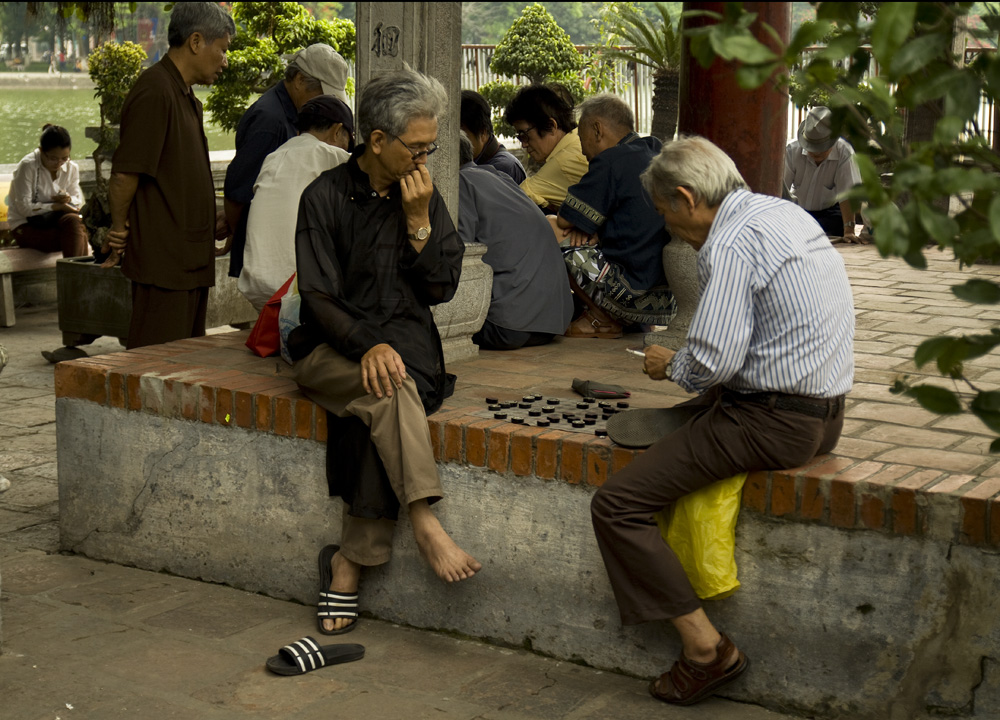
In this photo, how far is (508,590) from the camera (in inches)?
149

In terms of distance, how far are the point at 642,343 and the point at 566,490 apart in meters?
1.88

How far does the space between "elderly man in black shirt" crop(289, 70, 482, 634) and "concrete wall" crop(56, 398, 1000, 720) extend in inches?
5.7

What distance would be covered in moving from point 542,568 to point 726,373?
2.98ft

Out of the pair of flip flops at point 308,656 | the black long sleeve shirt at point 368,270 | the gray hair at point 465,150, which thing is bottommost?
the pair of flip flops at point 308,656

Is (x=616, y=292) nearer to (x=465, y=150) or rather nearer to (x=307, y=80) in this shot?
(x=465, y=150)

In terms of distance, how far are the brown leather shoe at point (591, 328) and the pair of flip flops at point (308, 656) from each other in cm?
221

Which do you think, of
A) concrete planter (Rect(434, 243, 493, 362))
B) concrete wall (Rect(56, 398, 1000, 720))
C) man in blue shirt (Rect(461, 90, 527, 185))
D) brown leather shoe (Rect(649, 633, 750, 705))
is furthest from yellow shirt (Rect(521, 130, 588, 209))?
brown leather shoe (Rect(649, 633, 750, 705))

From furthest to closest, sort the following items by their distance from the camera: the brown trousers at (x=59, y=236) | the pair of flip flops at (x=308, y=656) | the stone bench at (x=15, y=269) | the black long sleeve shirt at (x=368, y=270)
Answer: the brown trousers at (x=59, y=236) → the stone bench at (x=15, y=269) → the black long sleeve shirt at (x=368, y=270) → the pair of flip flops at (x=308, y=656)

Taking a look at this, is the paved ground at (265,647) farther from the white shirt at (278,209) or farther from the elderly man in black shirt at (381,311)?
the white shirt at (278,209)

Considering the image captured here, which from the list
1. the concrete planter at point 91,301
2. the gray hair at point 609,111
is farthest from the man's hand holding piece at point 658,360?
the concrete planter at point 91,301

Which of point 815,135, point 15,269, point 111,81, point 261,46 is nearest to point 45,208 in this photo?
point 15,269

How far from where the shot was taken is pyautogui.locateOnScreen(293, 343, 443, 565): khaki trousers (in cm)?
367

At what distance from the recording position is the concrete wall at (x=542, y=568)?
10.3 feet

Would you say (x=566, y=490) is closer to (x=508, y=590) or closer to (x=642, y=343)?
(x=508, y=590)
